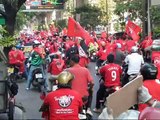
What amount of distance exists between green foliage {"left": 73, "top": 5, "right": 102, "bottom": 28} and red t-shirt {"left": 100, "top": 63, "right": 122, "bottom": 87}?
37142 mm

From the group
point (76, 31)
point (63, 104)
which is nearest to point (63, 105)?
point (63, 104)

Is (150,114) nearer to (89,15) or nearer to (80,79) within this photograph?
(80,79)

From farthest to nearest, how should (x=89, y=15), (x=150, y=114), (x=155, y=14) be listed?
(x=89, y=15) < (x=155, y=14) < (x=150, y=114)

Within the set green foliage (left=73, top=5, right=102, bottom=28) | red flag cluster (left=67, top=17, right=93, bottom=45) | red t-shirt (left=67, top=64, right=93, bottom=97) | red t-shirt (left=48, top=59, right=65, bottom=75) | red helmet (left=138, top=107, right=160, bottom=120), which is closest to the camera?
red helmet (left=138, top=107, right=160, bottom=120)

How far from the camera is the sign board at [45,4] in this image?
5125 centimetres

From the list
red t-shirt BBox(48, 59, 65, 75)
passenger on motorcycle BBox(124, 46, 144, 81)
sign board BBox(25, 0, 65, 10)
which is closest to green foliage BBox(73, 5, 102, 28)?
sign board BBox(25, 0, 65, 10)

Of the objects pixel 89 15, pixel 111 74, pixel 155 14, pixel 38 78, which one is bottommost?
pixel 38 78

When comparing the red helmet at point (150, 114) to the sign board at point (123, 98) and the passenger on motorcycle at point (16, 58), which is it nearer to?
the sign board at point (123, 98)

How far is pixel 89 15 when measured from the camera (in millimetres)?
49375

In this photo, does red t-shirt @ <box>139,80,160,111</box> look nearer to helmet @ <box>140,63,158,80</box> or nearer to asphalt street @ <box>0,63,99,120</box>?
helmet @ <box>140,63,158,80</box>

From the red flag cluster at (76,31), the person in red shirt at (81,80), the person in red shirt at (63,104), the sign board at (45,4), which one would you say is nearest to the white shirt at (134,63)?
the red flag cluster at (76,31)

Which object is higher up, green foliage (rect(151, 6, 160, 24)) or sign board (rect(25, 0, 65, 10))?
sign board (rect(25, 0, 65, 10))

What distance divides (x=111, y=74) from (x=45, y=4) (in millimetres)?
46578

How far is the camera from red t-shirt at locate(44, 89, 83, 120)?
6.25 metres
